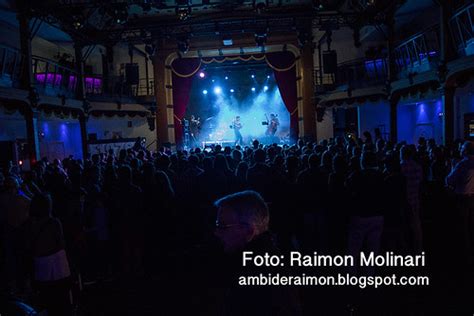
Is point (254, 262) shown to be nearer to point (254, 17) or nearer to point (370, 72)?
point (254, 17)

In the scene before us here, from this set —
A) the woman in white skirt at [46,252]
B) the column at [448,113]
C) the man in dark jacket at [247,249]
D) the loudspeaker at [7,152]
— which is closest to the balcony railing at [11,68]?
the loudspeaker at [7,152]

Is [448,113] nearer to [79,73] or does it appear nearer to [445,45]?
[445,45]

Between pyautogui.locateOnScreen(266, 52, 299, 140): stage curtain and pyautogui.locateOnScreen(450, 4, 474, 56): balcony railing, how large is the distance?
31.2ft

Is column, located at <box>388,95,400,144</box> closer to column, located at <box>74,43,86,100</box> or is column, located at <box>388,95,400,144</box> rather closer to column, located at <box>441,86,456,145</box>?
column, located at <box>441,86,456,145</box>

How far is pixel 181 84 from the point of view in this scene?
758 inches

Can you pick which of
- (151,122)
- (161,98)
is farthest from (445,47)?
(151,122)

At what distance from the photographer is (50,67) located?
697 inches

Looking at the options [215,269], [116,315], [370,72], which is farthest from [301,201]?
[370,72]

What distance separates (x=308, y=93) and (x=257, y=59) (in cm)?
347

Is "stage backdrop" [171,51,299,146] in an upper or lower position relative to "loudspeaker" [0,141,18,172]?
upper

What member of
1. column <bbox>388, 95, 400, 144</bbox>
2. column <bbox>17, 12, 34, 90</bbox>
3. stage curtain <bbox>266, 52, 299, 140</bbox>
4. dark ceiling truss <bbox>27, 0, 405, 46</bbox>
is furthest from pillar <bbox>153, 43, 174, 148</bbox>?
column <bbox>388, 95, 400, 144</bbox>

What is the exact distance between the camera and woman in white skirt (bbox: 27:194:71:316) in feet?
10.7

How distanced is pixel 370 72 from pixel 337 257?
Answer: 42.6 ft

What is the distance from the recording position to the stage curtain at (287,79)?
18734 mm
